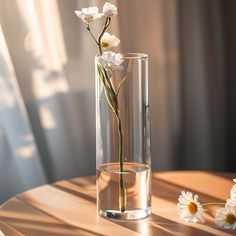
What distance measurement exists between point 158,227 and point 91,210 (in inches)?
6.9

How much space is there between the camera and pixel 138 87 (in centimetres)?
127

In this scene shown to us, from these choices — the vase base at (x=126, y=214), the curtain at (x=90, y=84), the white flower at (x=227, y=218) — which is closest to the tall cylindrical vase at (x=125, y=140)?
the vase base at (x=126, y=214)

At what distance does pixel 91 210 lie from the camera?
1.36m

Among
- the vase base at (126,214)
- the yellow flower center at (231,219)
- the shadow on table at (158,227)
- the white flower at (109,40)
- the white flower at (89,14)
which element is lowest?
the shadow on table at (158,227)

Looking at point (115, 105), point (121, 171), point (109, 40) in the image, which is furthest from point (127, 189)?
point (109, 40)

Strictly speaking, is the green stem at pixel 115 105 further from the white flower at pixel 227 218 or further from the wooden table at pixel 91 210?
the white flower at pixel 227 218

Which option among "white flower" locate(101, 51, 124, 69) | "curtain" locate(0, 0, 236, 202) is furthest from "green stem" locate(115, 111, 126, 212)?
"curtain" locate(0, 0, 236, 202)

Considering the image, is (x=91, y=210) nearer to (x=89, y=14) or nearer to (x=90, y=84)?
(x=89, y=14)

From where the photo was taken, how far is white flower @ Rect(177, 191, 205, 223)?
1.23m

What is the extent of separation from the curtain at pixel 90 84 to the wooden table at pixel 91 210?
35 centimetres

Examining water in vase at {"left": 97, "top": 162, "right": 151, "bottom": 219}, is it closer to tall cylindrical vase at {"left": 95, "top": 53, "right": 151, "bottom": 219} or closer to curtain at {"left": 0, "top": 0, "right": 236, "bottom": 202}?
tall cylindrical vase at {"left": 95, "top": 53, "right": 151, "bottom": 219}

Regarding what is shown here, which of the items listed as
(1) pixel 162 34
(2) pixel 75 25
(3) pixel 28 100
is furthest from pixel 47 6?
(1) pixel 162 34

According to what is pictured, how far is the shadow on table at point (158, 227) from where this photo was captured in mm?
1222

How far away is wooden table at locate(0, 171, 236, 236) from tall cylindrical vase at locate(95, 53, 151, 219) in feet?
0.15
